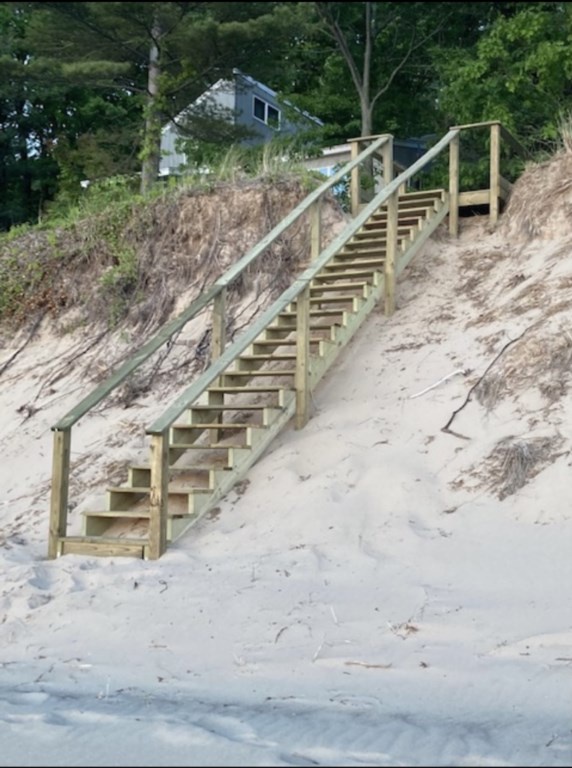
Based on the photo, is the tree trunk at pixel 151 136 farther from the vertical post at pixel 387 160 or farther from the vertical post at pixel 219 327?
the vertical post at pixel 387 160

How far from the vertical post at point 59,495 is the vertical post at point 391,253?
4007 mm

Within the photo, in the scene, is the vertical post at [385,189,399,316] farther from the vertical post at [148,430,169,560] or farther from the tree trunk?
the vertical post at [148,430,169,560]

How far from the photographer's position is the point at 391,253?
9484 millimetres

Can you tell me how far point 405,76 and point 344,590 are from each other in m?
10.1

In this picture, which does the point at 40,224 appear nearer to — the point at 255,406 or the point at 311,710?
the point at 255,406

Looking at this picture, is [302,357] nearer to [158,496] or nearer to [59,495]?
[158,496]

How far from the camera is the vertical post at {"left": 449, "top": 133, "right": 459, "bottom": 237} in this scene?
11.0 meters

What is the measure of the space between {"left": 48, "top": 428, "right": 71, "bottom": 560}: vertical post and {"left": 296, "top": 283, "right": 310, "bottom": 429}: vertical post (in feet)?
6.90

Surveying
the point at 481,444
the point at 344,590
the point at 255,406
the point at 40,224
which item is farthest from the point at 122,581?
the point at 40,224

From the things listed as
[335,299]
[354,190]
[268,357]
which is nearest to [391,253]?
[335,299]

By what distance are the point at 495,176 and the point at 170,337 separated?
4.99m

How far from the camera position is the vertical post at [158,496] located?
6.55 meters

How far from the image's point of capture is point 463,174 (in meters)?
15.7

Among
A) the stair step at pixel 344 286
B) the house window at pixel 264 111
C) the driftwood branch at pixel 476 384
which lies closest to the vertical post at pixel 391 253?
the stair step at pixel 344 286
